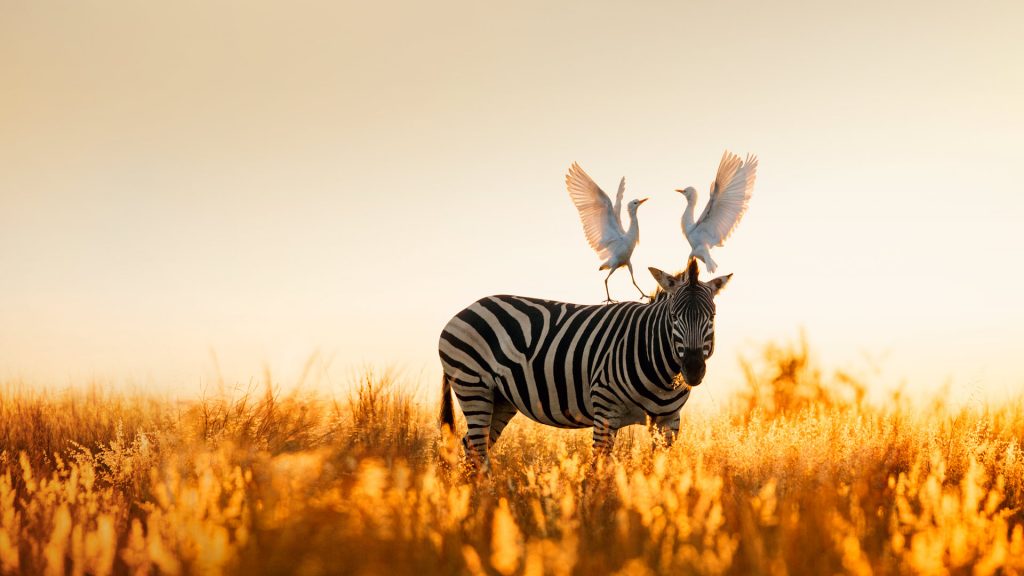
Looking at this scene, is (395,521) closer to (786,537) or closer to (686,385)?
(786,537)

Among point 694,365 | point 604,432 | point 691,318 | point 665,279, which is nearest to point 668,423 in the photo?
point 604,432

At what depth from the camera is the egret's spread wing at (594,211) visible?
9312 millimetres

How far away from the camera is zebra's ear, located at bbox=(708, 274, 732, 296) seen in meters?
7.40

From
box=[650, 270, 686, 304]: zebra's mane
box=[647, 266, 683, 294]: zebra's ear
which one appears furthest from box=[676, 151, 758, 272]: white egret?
box=[647, 266, 683, 294]: zebra's ear

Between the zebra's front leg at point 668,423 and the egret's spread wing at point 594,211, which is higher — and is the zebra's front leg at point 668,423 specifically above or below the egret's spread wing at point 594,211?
below

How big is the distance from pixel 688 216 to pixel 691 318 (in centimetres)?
209

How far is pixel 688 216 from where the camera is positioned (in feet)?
28.6

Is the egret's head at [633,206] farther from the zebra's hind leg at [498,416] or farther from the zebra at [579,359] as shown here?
the zebra's hind leg at [498,416]

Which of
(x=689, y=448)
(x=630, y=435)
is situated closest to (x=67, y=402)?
(x=630, y=435)

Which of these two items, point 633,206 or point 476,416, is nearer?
point 476,416

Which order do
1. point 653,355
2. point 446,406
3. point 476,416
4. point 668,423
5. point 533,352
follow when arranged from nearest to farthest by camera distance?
1. point 653,355
2. point 668,423
3. point 533,352
4. point 476,416
5. point 446,406

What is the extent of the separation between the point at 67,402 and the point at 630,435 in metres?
7.93

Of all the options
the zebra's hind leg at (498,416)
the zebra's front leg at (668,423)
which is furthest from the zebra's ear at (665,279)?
the zebra's hind leg at (498,416)

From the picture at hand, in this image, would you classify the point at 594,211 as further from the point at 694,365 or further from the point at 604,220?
the point at 694,365
